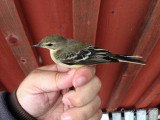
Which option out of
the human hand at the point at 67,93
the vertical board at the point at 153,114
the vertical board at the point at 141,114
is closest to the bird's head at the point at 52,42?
the human hand at the point at 67,93

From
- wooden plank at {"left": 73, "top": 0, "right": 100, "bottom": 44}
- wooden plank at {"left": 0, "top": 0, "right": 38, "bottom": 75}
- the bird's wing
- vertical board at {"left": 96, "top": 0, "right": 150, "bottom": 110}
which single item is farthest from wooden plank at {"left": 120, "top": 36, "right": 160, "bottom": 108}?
wooden plank at {"left": 0, "top": 0, "right": 38, "bottom": 75}

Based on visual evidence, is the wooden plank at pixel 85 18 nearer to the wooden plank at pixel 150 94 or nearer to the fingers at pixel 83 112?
the fingers at pixel 83 112

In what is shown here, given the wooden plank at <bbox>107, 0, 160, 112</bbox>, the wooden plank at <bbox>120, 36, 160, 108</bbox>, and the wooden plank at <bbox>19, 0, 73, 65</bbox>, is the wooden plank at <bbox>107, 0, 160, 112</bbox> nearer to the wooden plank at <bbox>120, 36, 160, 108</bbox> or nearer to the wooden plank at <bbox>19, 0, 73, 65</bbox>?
the wooden plank at <bbox>120, 36, 160, 108</bbox>

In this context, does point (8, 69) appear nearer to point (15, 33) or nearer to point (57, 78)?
point (15, 33)

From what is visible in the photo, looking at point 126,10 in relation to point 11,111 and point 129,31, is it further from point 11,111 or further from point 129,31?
point 11,111

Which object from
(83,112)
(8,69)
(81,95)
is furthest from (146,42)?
(8,69)

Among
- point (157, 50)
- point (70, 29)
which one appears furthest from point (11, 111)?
point (157, 50)
